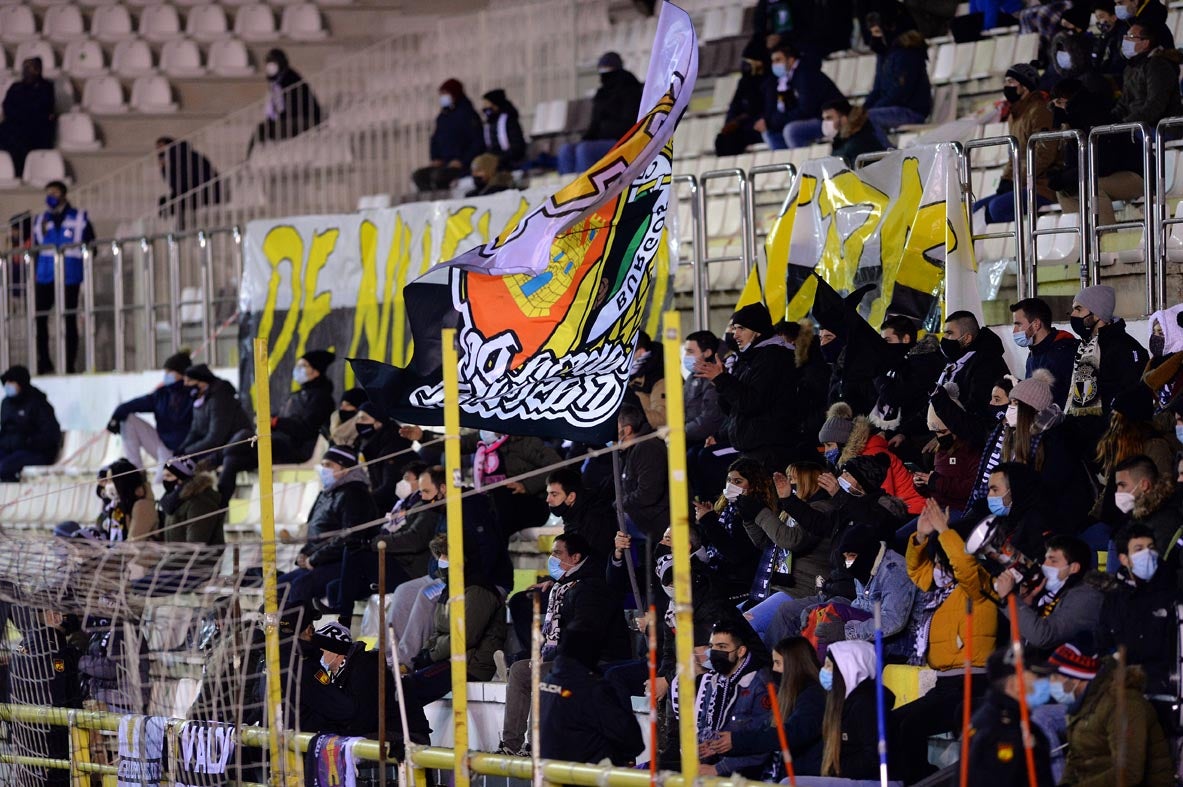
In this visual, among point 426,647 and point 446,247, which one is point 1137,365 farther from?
point 446,247

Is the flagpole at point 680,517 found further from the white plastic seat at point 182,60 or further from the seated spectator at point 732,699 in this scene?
the white plastic seat at point 182,60

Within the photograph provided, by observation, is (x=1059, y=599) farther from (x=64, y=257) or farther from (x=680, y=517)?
(x=64, y=257)

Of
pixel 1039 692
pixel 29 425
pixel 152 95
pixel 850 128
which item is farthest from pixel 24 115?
pixel 1039 692

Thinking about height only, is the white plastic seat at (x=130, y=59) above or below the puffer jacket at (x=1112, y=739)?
above

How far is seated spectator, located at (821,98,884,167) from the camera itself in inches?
562

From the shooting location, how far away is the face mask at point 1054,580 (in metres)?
8.52

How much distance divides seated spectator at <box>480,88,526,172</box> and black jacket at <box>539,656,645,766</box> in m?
10.2

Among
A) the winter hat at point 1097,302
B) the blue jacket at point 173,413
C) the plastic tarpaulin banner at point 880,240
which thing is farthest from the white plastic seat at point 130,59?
the winter hat at point 1097,302

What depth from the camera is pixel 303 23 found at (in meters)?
24.2

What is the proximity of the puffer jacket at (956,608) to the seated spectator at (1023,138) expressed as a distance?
405 cm

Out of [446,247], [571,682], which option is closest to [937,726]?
[571,682]

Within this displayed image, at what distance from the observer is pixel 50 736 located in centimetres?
1056

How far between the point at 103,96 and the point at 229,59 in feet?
4.96

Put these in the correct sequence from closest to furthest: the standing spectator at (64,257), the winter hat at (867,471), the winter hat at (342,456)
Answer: the winter hat at (867,471), the winter hat at (342,456), the standing spectator at (64,257)
